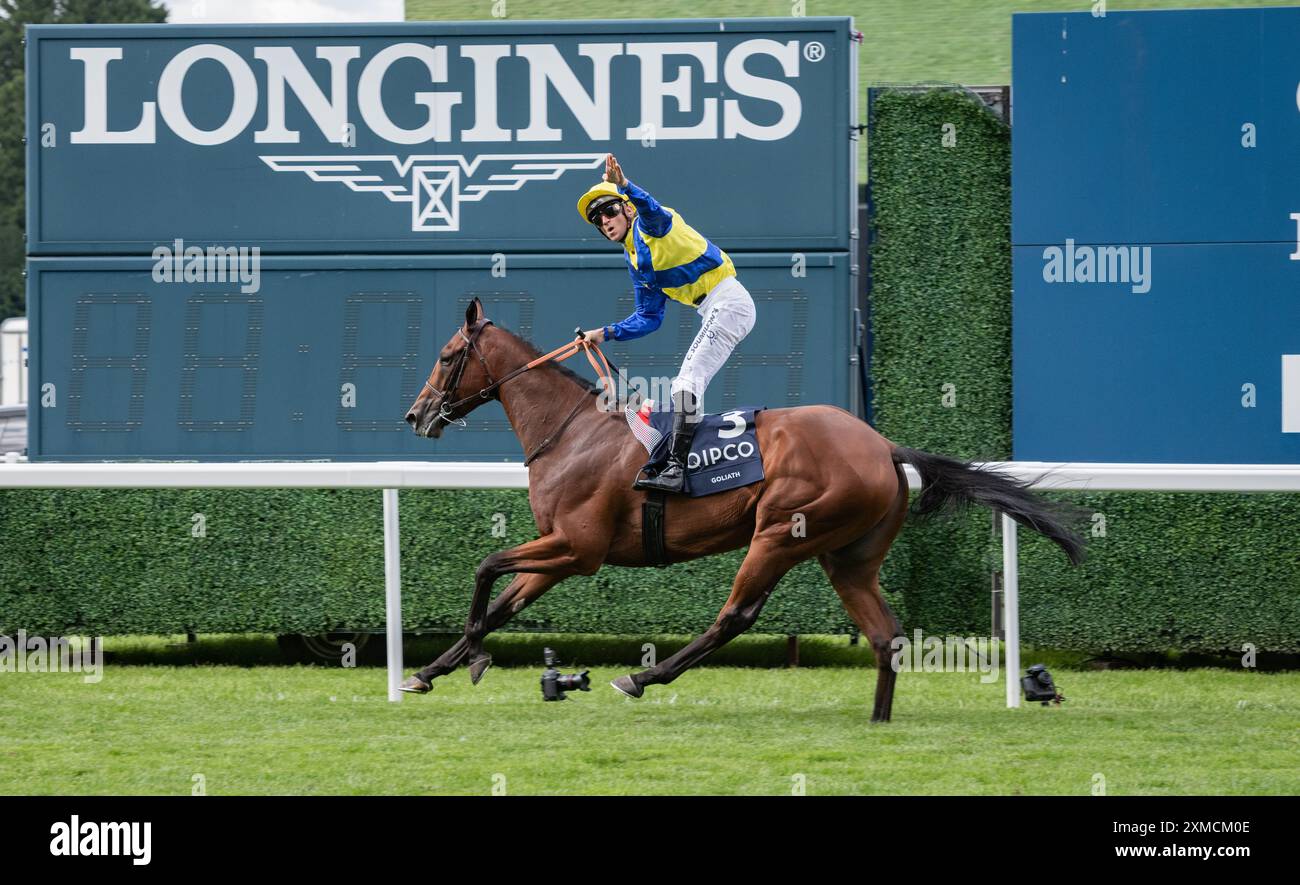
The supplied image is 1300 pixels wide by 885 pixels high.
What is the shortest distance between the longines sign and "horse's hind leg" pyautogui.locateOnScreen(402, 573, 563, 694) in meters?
2.33

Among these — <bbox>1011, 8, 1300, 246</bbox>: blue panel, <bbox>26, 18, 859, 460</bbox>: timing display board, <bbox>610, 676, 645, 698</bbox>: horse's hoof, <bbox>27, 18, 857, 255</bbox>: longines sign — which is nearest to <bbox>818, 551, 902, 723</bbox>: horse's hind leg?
<bbox>610, 676, 645, 698</bbox>: horse's hoof

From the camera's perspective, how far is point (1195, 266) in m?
7.15

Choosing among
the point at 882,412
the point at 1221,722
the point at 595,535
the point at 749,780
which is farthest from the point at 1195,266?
the point at 749,780

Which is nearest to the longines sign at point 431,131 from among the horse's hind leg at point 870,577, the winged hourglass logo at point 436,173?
the winged hourglass logo at point 436,173

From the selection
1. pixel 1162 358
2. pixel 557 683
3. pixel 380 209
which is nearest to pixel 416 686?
pixel 557 683

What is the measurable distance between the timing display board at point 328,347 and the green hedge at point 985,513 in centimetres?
34

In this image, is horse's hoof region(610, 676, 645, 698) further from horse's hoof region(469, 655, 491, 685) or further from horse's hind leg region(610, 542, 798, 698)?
horse's hoof region(469, 655, 491, 685)

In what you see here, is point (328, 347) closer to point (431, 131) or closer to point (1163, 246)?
point (431, 131)

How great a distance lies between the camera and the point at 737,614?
5.16 metres

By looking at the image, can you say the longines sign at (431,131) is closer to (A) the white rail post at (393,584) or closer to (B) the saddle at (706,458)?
(A) the white rail post at (393,584)

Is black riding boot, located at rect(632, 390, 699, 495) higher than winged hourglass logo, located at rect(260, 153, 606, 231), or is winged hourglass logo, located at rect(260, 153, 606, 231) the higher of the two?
winged hourglass logo, located at rect(260, 153, 606, 231)

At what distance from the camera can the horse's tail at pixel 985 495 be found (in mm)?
5270

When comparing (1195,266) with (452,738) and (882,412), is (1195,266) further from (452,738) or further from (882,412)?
(452,738)

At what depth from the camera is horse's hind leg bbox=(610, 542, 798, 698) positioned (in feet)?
16.8
